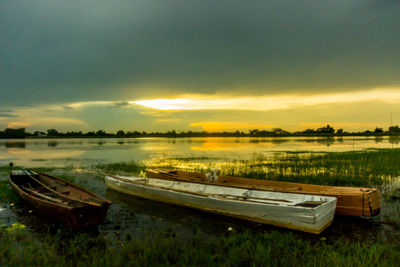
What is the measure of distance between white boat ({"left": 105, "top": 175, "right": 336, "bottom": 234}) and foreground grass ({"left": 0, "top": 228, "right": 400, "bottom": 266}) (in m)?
0.54

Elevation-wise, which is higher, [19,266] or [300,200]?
[300,200]

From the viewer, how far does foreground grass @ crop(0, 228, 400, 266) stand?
5.54 m

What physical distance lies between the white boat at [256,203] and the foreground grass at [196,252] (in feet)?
1.76

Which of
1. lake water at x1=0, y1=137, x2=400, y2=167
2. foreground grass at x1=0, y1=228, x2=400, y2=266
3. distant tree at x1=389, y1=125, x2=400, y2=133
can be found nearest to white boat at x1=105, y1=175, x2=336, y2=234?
foreground grass at x1=0, y1=228, x2=400, y2=266

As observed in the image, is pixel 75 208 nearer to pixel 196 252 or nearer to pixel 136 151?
pixel 196 252

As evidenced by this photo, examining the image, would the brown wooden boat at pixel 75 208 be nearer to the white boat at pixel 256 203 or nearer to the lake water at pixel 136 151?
the white boat at pixel 256 203

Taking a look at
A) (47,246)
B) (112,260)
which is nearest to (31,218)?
(47,246)

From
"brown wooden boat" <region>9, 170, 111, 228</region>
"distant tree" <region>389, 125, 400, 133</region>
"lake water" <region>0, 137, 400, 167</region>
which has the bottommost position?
"lake water" <region>0, 137, 400, 167</region>

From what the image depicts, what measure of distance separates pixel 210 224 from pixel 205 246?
6.80ft

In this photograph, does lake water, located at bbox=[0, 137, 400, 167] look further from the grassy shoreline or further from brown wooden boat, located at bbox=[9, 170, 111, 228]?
the grassy shoreline

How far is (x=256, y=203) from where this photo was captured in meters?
8.21

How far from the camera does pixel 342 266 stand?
517 cm

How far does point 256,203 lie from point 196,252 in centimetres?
292

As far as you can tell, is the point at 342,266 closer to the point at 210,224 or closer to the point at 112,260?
the point at 210,224
